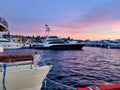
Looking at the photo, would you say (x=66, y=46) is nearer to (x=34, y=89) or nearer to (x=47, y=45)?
(x=47, y=45)


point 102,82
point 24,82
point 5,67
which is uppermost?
point 5,67

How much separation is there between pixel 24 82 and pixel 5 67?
3.78 ft

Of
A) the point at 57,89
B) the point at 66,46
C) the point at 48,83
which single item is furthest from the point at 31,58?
the point at 66,46

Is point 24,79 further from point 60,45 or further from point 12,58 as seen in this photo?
point 60,45

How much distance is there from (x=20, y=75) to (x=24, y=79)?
295mm

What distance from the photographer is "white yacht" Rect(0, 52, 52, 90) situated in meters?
8.45

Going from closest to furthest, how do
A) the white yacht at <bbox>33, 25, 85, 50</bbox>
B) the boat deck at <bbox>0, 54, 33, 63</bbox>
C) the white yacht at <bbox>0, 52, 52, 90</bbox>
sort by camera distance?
1. the white yacht at <bbox>0, 52, 52, 90</bbox>
2. the boat deck at <bbox>0, 54, 33, 63</bbox>
3. the white yacht at <bbox>33, 25, 85, 50</bbox>

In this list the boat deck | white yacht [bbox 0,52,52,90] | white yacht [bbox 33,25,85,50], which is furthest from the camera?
white yacht [bbox 33,25,85,50]

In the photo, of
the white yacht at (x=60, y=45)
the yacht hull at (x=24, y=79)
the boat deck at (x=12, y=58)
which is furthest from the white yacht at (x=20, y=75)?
the white yacht at (x=60, y=45)

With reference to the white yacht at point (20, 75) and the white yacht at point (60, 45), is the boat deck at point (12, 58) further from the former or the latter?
the white yacht at point (60, 45)

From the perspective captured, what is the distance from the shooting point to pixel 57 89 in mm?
12078

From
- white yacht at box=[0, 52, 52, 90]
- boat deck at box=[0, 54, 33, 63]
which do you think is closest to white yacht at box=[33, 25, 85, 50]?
boat deck at box=[0, 54, 33, 63]

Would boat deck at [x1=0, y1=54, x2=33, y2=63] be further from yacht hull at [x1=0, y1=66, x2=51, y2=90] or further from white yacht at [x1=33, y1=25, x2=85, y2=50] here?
white yacht at [x1=33, y1=25, x2=85, y2=50]

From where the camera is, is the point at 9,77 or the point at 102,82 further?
the point at 102,82
